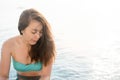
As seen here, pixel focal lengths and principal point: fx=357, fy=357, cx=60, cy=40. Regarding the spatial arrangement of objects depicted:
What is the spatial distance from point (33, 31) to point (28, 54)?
0.41 m

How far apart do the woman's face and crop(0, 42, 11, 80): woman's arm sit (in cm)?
25

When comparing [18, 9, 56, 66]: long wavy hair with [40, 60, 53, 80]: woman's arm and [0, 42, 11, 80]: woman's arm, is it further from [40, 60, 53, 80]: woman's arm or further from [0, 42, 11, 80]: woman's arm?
[0, 42, 11, 80]: woman's arm

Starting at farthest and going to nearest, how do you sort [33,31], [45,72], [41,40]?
1. [45,72]
2. [41,40]
3. [33,31]

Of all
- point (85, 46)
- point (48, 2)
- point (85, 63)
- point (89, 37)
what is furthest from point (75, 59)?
point (48, 2)

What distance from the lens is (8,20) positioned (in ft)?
31.9

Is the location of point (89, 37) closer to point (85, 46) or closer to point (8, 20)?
point (85, 46)

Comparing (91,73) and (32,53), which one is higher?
(32,53)

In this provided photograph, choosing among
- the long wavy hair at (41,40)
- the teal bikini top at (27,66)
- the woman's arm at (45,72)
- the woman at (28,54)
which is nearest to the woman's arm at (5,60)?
the woman at (28,54)

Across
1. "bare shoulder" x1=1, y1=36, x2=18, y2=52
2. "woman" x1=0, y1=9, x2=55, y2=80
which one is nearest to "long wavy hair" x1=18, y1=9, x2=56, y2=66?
"woman" x1=0, y1=9, x2=55, y2=80

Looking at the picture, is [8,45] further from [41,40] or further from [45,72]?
[45,72]

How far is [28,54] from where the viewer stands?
3676mm

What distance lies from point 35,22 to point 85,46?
174 inches

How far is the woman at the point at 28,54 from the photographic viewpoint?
11.3 ft

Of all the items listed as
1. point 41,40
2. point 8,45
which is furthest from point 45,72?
point 8,45
